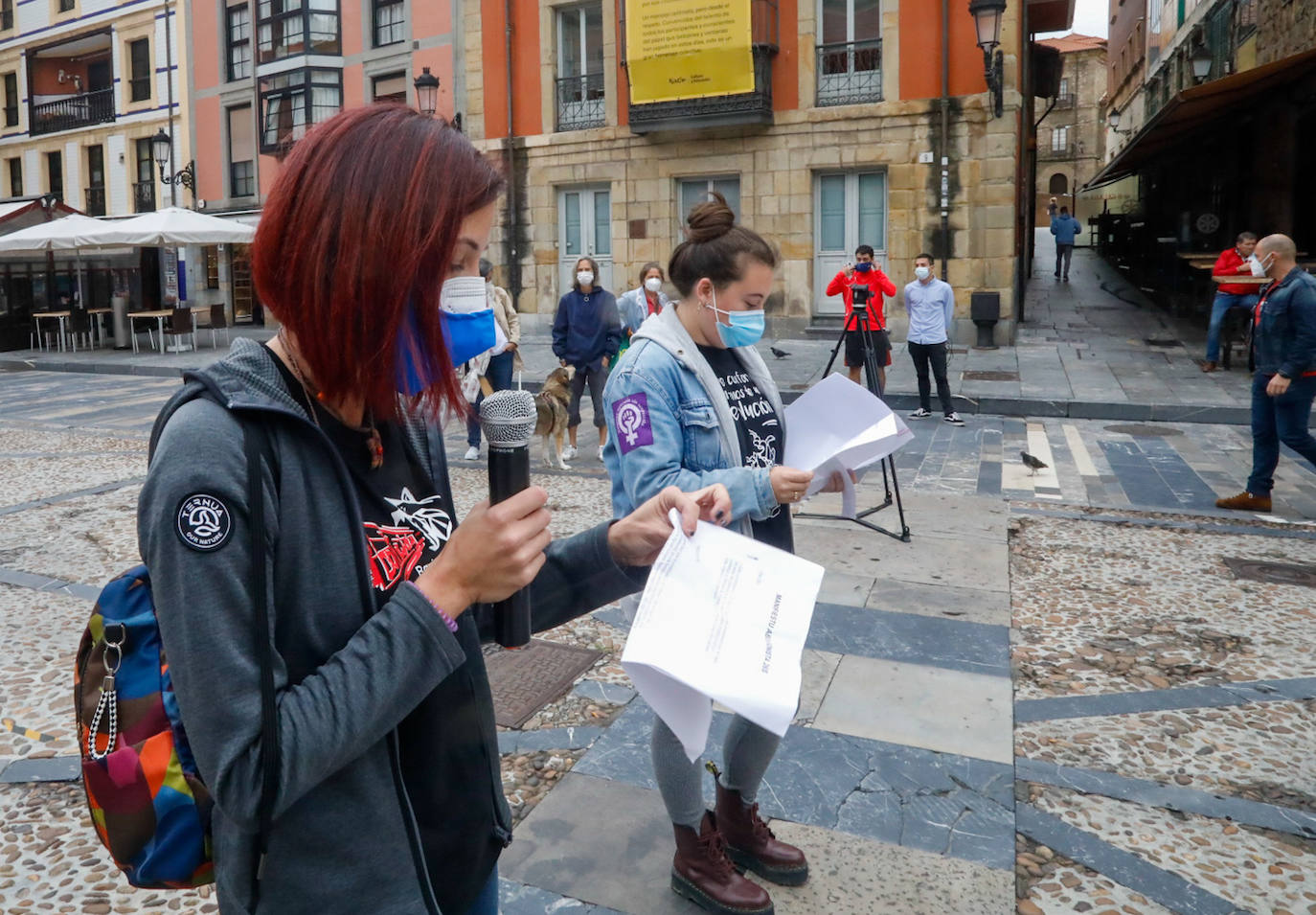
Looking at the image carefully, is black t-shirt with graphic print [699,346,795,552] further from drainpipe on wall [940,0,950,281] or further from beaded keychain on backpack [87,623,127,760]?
drainpipe on wall [940,0,950,281]

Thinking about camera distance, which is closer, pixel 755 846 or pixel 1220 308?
pixel 755 846

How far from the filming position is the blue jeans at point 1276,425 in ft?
23.9

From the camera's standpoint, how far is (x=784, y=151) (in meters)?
18.8

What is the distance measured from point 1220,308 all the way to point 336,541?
15126 mm

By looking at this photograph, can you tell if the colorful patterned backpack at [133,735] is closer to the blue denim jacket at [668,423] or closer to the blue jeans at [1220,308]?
the blue denim jacket at [668,423]

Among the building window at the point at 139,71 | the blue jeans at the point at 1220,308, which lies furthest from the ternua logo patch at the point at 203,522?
the building window at the point at 139,71

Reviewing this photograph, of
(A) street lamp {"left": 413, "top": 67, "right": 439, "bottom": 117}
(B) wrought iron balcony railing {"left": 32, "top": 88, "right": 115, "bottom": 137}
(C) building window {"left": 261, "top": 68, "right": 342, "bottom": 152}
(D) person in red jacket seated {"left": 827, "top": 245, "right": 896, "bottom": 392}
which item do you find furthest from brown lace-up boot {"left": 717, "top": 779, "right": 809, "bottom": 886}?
(B) wrought iron balcony railing {"left": 32, "top": 88, "right": 115, "bottom": 137}

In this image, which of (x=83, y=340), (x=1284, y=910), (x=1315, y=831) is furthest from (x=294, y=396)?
(x=83, y=340)

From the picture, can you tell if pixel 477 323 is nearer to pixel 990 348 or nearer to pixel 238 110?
pixel 990 348

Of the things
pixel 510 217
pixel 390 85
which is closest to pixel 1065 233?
pixel 510 217

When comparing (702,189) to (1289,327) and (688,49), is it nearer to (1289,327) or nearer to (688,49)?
(688,49)

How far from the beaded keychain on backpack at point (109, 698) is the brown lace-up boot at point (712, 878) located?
5.97 feet

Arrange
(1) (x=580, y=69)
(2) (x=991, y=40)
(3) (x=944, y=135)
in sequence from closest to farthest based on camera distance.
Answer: (2) (x=991, y=40) → (3) (x=944, y=135) → (1) (x=580, y=69)

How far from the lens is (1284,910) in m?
2.79
